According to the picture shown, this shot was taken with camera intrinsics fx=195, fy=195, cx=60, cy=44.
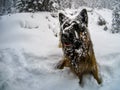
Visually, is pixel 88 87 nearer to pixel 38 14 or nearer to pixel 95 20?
pixel 38 14

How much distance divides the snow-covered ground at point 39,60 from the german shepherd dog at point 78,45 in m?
0.36

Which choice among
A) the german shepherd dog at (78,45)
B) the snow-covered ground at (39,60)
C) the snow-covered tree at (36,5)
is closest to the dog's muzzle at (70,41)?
the german shepherd dog at (78,45)

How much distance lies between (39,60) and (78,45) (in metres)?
1.82

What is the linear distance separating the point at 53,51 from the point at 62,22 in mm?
1662

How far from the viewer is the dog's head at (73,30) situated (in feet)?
14.3

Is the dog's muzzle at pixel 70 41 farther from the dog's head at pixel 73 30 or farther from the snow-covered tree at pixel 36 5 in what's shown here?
the snow-covered tree at pixel 36 5

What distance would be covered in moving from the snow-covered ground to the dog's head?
3.68ft

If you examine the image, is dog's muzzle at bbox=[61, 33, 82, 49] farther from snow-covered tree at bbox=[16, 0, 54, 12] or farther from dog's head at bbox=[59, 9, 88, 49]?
snow-covered tree at bbox=[16, 0, 54, 12]

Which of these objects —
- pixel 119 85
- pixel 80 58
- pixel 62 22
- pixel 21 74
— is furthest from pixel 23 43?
pixel 119 85

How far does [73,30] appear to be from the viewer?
4402mm

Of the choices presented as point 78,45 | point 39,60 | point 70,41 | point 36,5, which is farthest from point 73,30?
point 36,5

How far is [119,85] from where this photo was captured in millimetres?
4879

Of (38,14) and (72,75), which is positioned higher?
(38,14)

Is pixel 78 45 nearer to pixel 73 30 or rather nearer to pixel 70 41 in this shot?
pixel 70 41
